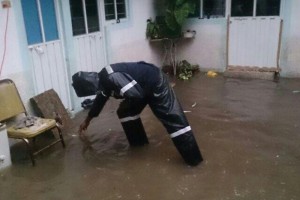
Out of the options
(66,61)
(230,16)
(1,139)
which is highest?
(230,16)

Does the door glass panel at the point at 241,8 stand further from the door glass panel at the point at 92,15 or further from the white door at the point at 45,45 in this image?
the white door at the point at 45,45

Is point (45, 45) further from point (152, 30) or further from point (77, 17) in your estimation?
point (152, 30)

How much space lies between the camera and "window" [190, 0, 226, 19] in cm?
811

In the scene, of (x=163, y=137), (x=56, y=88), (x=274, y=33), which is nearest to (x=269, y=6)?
(x=274, y=33)

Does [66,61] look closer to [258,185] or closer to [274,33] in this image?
[258,185]

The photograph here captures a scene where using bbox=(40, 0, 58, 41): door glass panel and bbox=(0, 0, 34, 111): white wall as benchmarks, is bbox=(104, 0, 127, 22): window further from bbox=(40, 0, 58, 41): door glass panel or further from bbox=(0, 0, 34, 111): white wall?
bbox=(0, 0, 34, 111): white wall

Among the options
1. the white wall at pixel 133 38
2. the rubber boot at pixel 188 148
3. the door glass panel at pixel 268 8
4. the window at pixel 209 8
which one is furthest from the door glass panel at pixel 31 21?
the door glass panel at pixel 268 8

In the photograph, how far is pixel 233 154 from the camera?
4.13 metres

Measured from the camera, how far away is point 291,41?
747cm

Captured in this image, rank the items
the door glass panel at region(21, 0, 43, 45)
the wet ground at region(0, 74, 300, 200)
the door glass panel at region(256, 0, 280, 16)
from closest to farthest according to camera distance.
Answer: the wet ground at region(0, 74, 300, 200)
the door glass panel at region(21, 0, 43, 45)
the door glass panel at region(256, 0, 280, 16)

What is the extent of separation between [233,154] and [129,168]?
4.35ft

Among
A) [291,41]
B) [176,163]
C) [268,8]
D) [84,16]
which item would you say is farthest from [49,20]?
[291,41]

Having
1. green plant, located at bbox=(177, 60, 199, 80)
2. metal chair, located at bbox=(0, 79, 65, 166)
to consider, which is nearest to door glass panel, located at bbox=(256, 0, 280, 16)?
green plant, located at bbox=(177, 60, 199, 80)

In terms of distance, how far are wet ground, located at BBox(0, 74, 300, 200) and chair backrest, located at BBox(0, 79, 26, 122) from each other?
0.57 m
